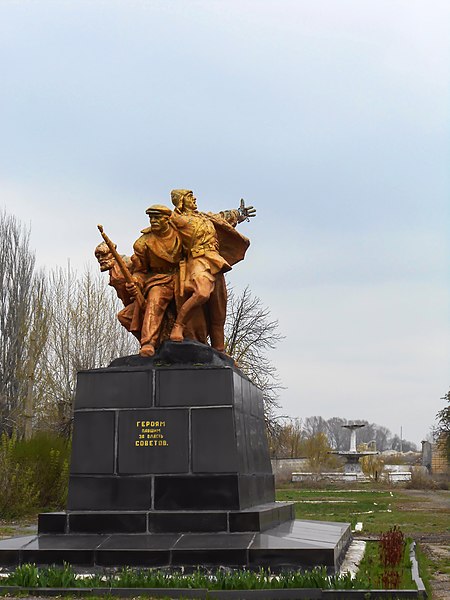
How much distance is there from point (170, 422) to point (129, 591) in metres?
2.63

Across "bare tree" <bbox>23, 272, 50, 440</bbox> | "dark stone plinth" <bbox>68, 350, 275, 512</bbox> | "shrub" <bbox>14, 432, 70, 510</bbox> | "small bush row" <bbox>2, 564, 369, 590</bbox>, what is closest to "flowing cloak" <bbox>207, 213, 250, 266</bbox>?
"dark stone plinth" <bbox>68, 350, 275, 512</bbox>

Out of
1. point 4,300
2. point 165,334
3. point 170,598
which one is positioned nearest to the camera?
point 170,598

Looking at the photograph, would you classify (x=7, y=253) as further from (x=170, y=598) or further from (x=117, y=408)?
(x=170, y=598)

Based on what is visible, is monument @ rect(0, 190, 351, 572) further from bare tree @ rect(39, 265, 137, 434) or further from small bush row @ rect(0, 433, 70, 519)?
bare tree @ rect(39, 265, 137, 434)

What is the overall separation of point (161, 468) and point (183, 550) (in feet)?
4.49

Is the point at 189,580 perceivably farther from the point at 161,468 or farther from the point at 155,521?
the point at 161,468

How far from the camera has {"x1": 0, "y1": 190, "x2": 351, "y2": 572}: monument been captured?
8.78 metres

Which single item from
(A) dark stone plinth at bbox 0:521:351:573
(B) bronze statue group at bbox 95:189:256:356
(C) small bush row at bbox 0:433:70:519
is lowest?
(A) dark stone plinth at bbox 0:521:351:573

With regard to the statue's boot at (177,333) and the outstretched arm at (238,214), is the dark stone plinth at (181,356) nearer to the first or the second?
the statue's boot at (177,333)

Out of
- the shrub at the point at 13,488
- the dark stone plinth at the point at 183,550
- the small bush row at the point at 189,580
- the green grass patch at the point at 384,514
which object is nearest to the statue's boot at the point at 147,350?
the dark stone plinth at the point at 183,550

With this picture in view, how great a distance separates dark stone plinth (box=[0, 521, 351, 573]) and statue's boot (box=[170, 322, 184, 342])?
2.40 meters

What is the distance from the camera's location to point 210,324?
11.8m

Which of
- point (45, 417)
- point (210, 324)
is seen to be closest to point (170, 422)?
point (210, 324)

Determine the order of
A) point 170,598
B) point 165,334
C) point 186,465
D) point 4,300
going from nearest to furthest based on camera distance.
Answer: point 170,598 → point 186,465 → point 165,334 → point 4,300
